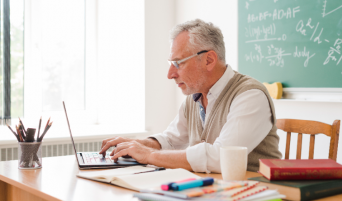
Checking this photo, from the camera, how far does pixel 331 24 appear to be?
5.92 feet

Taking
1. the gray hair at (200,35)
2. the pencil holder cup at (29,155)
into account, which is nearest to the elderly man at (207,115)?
the gray hair at (200,35)

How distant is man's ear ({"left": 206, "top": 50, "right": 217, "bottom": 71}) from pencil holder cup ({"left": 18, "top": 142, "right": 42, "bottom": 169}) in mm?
749

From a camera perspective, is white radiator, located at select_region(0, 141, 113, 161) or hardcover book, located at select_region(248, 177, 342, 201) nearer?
hardcover book, located at select_region(248, 177, 342, 201)

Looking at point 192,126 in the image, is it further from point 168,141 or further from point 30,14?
point 30,14

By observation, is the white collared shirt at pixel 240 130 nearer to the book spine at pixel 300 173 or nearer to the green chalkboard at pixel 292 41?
the book spine at pixel 300 173

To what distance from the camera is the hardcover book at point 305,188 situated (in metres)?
0.73

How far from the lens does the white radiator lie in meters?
2.16

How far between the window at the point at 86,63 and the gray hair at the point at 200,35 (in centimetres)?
130

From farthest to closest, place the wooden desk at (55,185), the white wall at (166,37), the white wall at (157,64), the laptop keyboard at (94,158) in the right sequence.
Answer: the white wall at (157,64), the white wall at (166,37), the laptop keyboard at (94,158), the wooden desk at (55,185)

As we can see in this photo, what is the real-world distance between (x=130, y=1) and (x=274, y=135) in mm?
1880

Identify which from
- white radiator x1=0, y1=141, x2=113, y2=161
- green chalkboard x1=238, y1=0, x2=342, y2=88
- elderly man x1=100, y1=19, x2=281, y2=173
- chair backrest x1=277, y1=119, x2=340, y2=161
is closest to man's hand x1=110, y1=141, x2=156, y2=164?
elderly man x1=100, y1=19, x2=281, y2=173

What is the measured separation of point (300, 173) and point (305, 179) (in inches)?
0.9

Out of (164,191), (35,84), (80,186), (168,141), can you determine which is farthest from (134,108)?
(164,191)

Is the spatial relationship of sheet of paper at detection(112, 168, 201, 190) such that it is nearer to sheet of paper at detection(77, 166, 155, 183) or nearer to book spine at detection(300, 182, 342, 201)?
sheet of paper at detection(77, 166, 155, 183)
